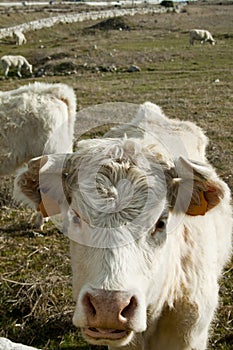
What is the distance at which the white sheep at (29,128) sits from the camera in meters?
7.13

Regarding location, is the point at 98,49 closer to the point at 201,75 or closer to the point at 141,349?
the point at 201,75

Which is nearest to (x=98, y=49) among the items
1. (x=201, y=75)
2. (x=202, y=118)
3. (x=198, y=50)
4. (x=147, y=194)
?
(x=198, y=50)

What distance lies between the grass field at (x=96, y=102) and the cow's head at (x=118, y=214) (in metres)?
1.86

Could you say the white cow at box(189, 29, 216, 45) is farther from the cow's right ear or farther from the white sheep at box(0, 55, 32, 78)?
the cow's right ear

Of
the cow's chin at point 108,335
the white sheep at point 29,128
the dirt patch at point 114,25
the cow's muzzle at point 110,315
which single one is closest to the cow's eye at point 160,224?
the cow's muzzle at point 110,315

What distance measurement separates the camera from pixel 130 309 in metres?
2.36

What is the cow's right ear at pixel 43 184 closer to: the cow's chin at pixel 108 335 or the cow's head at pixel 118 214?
the cow's head at pixel 118 214

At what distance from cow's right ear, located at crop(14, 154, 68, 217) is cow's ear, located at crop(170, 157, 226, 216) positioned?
682mm

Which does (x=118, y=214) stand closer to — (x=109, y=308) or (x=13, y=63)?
(x=109, y=308)

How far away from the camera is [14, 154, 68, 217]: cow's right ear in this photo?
9.63ft

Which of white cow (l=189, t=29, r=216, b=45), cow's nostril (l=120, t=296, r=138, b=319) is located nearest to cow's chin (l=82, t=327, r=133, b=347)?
cow's nostril (l=120, t=296, r=138, b=319)

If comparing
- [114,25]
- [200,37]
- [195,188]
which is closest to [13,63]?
[200,37]

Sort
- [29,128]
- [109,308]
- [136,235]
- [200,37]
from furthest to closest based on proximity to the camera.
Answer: [200,37]
[29,128]
[136,235]
[109,308]

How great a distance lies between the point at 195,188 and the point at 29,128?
4729mm
